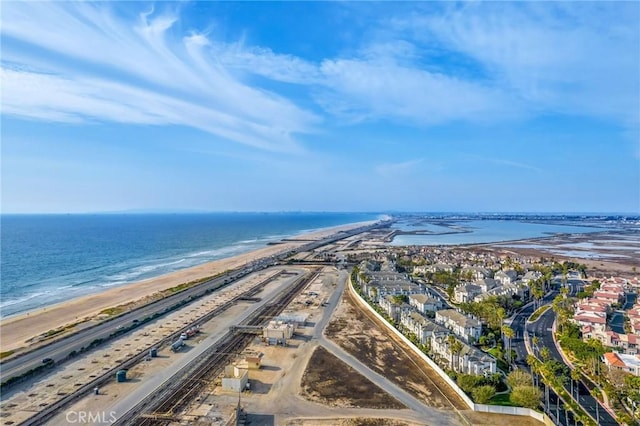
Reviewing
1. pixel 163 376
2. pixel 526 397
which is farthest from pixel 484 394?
pixel 163 376

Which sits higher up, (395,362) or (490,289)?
(490,289)

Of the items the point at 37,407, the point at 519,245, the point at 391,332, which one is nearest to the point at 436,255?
the point at 519,245

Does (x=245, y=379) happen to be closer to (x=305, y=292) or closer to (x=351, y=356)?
(x=351, y=356)

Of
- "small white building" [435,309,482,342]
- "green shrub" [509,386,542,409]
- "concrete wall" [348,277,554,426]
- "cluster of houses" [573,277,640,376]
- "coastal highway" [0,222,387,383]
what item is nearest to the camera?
"concrete wall" [348,277,554,426]

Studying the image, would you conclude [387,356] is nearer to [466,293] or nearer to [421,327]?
[421,327]

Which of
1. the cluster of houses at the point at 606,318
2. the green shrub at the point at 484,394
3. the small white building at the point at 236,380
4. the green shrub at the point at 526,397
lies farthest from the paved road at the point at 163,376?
the cluster of houses at the point at 606,318

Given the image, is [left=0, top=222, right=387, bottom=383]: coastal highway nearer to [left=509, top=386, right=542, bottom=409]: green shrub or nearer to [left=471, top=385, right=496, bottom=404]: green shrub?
[left=471, top=385, right=496, bottom=404]: green shrub

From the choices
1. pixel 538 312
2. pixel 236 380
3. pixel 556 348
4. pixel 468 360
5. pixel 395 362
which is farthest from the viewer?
pixel 538 312
